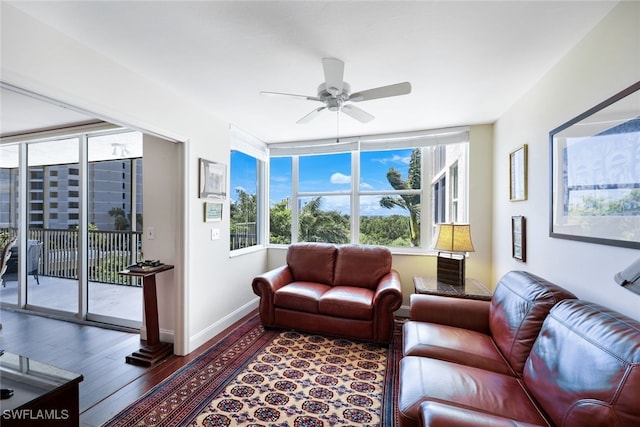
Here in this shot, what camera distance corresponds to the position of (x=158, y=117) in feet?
7.48

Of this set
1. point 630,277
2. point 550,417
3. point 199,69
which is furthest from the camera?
point 199,69

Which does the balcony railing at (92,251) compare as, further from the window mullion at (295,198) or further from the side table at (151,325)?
the window mullion at (295,198)

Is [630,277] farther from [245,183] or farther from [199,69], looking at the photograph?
[245,183]

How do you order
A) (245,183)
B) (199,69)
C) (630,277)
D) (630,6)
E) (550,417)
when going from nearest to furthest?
(630,277)
(550,417)
(630,6)
(199,69)
(245,183)

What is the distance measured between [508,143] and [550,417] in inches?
96.6

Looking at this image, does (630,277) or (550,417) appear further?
(550,417)

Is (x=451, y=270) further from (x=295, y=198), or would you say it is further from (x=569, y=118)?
(x=295, y=198)

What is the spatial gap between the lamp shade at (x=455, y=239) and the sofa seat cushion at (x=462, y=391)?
57.4 inches

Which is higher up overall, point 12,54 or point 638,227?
point 12,54

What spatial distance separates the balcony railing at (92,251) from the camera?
357 centimetres

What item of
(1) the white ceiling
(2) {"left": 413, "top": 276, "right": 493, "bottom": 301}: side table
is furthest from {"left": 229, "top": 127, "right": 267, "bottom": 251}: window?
(2) {"left": 413, "top": 276, "right": 493, "bottom": 301}: side table

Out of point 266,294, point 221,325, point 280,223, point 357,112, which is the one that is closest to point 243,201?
point 280,223

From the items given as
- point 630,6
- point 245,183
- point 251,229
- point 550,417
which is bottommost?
point 550,417

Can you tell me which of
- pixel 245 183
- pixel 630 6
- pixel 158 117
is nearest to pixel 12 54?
pixel 158 117
